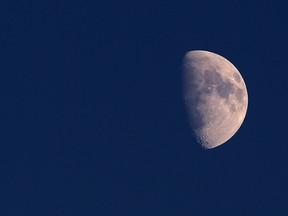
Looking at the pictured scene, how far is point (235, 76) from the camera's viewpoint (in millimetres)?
20469

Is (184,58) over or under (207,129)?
over

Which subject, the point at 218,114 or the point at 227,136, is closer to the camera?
the point at 218,114

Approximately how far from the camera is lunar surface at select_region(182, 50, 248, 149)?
18.8 metres

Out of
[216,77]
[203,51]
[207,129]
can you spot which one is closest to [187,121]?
[207,129]

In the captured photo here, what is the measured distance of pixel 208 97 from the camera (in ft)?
61.7

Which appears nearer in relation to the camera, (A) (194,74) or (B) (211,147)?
(A) (194,74)

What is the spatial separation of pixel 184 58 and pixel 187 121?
2.82 m

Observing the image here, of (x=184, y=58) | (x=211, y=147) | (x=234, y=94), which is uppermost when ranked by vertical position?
(x=184, y=58)

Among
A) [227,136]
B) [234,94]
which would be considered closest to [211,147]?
[227,136]

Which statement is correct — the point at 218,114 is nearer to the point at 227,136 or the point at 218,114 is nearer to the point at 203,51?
the point at 227,136

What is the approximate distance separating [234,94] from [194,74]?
2.22 meters

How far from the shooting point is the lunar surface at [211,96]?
741 inches

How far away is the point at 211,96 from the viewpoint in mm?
18828

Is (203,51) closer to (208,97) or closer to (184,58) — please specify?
(184,58)
